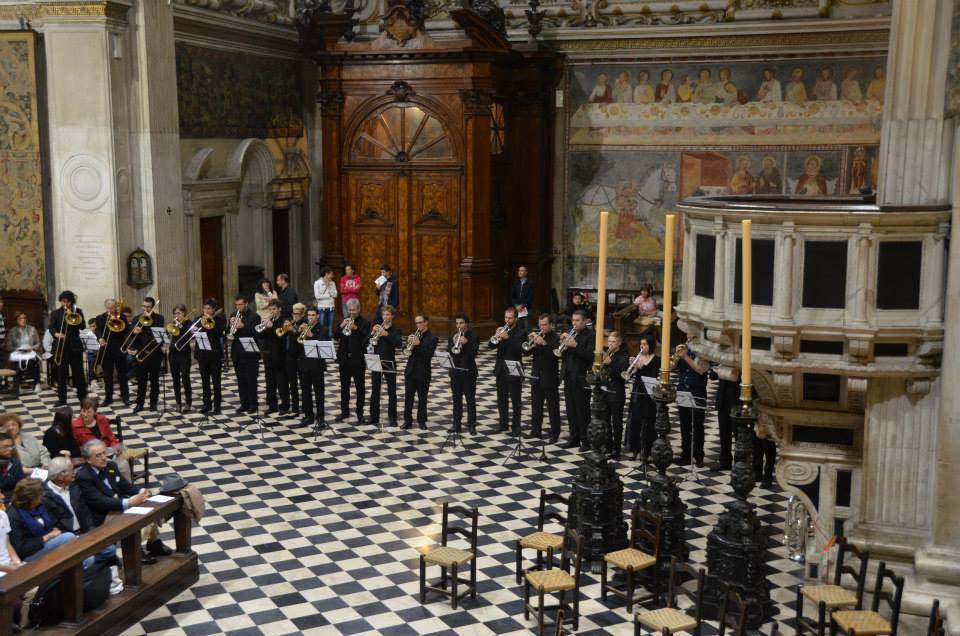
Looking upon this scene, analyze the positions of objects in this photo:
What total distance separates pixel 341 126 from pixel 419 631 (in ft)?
46.8

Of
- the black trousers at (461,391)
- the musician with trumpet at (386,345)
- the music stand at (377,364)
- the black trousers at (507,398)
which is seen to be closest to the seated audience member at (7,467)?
the music stand at (377,364)

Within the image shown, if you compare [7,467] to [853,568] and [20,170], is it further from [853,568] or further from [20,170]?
[20,170]

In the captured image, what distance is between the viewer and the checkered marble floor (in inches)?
377

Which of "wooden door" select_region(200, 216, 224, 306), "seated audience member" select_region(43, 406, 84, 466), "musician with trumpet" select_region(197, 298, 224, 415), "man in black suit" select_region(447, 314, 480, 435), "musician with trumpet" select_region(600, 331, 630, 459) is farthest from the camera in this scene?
"wooden door" select_region(200, 216, 224, 306)

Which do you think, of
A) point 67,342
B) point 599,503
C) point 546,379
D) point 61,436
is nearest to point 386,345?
point 546,379

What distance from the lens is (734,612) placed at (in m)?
9.13

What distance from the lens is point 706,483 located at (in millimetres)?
13203

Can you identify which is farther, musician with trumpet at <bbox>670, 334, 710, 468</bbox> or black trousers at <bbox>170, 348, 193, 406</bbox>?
black trousers at <bbox>170, 348, 193, 406</bbox>

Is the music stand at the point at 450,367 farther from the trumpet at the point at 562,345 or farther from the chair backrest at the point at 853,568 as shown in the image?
the chair backrest at the point at 853,568

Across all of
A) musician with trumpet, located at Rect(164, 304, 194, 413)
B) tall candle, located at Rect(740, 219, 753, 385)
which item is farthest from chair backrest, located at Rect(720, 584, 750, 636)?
musician with trumpet, located at Rect(164, 304, 194, 413)

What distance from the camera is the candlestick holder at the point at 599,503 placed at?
416 inches

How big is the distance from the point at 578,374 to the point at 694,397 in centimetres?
183

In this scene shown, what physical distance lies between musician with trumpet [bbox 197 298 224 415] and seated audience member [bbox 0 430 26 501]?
5.61 meters

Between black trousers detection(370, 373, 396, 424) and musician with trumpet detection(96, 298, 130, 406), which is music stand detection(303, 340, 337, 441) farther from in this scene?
musician with trumpet detection(96, 298, 130, 406)
